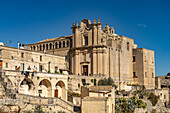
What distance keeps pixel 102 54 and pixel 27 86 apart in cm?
2415

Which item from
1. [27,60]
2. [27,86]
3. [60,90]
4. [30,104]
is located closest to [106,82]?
[60,90]

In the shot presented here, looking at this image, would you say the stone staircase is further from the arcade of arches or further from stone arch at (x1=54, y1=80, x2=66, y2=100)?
stone arch at (x1=54, y1=80, x2=66, y2=100)

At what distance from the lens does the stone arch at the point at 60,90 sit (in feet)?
149

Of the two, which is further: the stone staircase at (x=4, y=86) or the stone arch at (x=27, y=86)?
the stone arch at (x=27, y=86)

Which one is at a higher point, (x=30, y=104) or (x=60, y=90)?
(x=60, y=90)

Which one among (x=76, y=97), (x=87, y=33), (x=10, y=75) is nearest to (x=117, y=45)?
(x=87, y=33)

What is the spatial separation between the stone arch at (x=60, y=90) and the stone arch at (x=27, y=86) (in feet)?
20.5

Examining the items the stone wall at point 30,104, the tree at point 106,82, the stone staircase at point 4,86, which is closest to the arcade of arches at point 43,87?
the stone staircase at point 4,86

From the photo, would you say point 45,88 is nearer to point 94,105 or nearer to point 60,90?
point 60,90

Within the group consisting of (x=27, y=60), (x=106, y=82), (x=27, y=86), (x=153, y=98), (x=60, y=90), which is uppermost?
(x=27, y=60)

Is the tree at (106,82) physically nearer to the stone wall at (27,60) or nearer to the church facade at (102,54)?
the church facade at (102,54)

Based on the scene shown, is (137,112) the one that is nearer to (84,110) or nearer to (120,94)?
(120,94)

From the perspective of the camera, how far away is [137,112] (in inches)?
1984

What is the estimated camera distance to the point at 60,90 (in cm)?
4650
